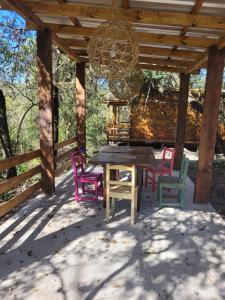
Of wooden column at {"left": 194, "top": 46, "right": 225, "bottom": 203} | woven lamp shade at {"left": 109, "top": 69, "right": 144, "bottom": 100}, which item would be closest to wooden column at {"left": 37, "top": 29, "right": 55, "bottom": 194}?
woven lamp shade at {"left": 109, "top": 69, "right": 144, "bottom": 100}

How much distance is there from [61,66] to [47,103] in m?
6.34

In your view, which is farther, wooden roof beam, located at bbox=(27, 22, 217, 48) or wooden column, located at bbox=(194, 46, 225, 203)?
wooden roof beam, located at bbox=(27, 22, 217, 48)

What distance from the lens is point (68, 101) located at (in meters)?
12.0

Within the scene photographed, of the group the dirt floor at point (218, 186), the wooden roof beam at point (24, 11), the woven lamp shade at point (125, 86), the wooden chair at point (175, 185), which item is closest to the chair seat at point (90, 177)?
the wooden chair at point (175, 185)

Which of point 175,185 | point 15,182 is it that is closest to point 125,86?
point 175,185

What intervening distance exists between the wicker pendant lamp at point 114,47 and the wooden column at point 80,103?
4513mm

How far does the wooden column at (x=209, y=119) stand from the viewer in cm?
475

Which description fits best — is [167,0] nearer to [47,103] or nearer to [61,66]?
[47,103]

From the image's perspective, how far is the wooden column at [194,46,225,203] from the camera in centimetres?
475

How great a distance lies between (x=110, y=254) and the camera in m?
3.21

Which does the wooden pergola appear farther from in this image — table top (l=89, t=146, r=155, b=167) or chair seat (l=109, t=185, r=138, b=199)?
chair seat (l=109, t=185, r=138, b=199)

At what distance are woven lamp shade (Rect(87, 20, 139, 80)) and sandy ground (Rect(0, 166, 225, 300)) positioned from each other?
6.82ft

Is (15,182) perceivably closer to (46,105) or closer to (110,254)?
(46,105)

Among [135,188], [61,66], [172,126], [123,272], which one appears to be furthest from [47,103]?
[172,126]
